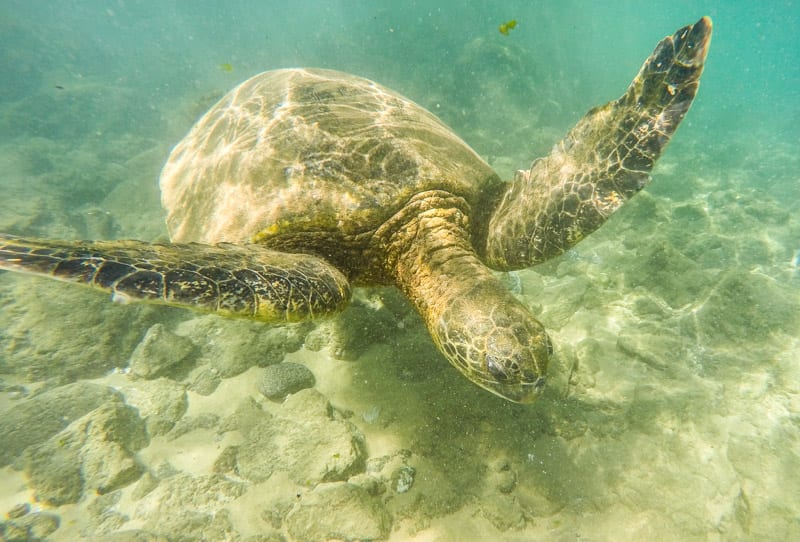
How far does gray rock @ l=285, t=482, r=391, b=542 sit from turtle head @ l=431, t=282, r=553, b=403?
147cm

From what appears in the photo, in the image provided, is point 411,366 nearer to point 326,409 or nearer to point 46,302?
point 326,409

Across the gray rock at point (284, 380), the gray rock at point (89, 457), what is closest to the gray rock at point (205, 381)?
the gray rock at point (89, 457)

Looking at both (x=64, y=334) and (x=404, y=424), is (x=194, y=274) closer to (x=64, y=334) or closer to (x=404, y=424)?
(x=404, y=424)

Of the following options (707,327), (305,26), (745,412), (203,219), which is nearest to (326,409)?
(203,219)

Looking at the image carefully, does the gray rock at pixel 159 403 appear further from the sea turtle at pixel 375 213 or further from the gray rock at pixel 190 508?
the sea turtle at pixel 375 213

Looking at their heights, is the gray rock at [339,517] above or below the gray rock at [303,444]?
below

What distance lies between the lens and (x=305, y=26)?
4591 cm

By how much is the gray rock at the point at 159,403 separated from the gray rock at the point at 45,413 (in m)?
0.24

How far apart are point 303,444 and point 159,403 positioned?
2.17 metres

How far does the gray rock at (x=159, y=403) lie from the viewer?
4062mm

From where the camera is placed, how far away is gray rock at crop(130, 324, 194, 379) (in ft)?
15.4

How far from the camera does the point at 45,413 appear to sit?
418 centimetres

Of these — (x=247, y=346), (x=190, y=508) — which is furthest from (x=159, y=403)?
(x=190, y=508)

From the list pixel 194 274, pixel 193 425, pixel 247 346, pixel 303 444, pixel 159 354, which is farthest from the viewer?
pixel 159 354
